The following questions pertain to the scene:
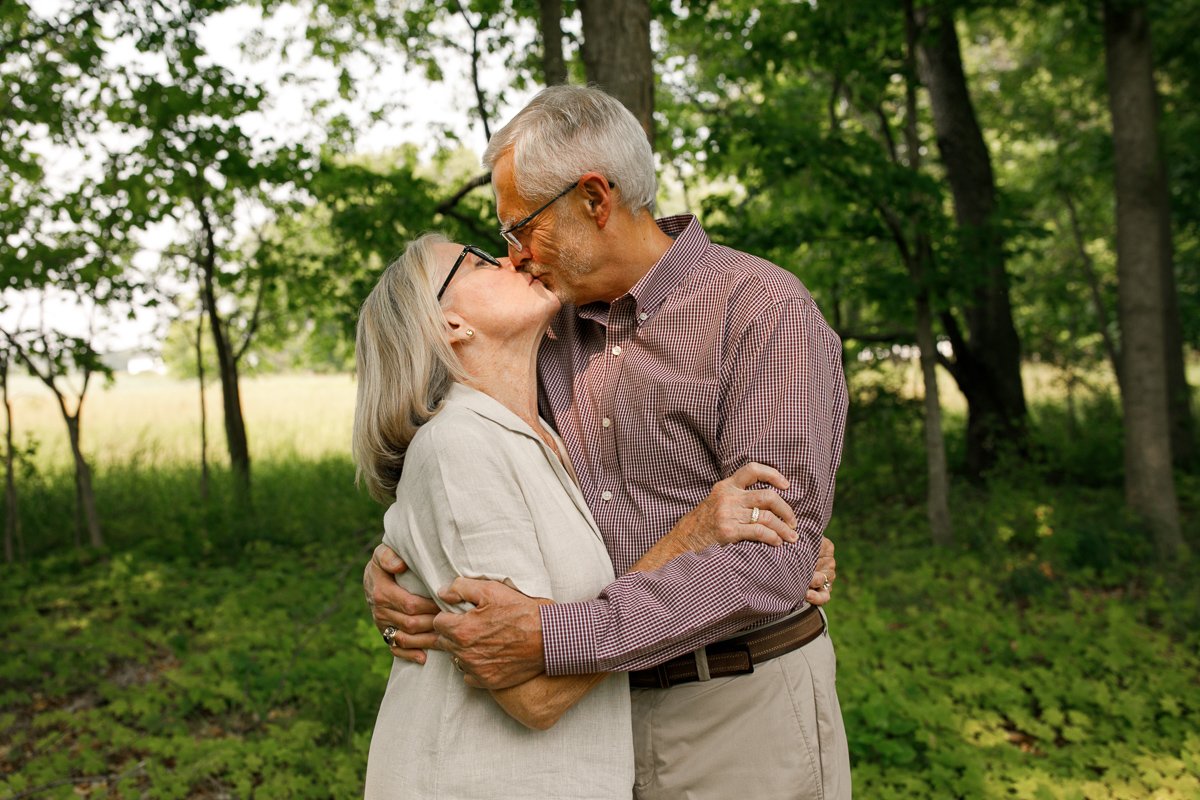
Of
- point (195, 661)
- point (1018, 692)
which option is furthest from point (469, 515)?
point (195, 661)

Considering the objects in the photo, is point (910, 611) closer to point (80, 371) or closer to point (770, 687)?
point (770, 687)

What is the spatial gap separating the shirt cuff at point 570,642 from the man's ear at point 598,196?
Answer: 85 cm

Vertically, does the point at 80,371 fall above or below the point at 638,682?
above

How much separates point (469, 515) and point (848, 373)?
805 centimetres

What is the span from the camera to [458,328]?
79.4 inches

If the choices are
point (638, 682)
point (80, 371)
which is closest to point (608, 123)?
point (638, 682)

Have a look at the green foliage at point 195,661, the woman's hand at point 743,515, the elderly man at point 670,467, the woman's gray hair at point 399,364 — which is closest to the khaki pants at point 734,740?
the elderly man at point 670,467

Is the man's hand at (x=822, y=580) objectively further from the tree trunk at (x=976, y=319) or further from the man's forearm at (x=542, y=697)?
the tree trunk at (x=976, y=319)

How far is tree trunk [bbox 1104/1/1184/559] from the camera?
21.9ft

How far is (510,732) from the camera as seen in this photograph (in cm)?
175

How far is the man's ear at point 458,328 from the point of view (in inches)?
79.0

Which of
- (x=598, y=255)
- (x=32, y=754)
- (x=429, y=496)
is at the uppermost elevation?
(x=598, y=255)

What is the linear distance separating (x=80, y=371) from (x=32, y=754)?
4.21 meters

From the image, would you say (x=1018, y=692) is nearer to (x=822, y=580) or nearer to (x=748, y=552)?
(x=822, y=580)
